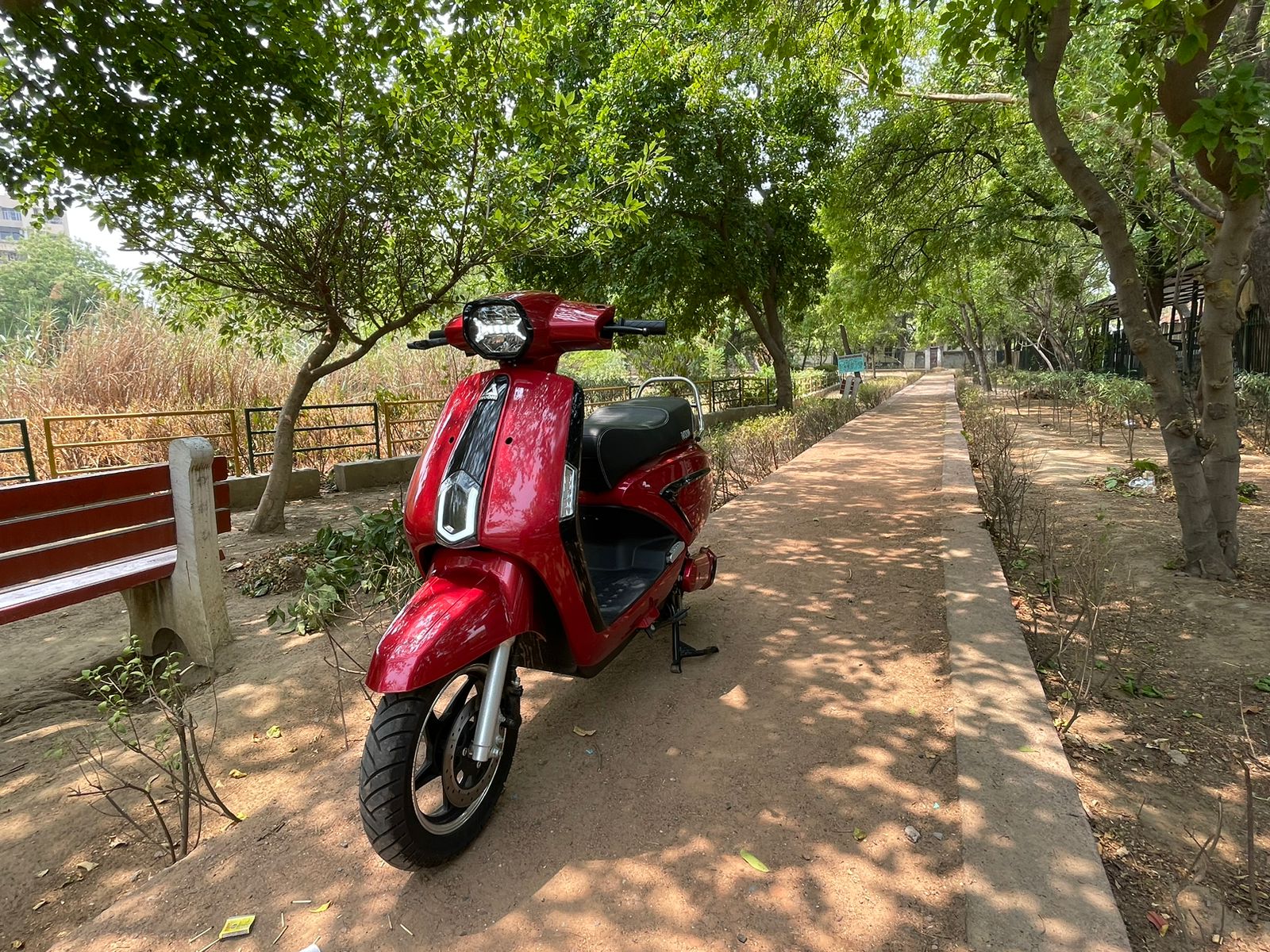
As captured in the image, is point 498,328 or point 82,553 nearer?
point 498,328

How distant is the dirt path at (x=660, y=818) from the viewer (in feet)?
5.69

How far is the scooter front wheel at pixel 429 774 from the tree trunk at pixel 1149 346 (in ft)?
13.5

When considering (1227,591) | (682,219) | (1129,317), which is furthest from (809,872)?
(682,219)

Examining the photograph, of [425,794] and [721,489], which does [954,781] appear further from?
[721,489]

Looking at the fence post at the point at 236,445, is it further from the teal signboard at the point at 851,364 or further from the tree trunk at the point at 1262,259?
the teal signboard at the point at 851,364

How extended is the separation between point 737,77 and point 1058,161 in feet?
27.3

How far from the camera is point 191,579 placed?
3.85m

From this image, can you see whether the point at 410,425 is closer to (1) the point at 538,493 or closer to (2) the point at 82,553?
(2) the point at 82,553

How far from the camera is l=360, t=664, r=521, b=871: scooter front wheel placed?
1744mm

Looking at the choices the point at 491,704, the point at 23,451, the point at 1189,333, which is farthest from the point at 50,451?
the point at 1189,333

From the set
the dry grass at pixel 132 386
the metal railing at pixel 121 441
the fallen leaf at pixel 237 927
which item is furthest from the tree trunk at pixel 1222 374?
the metal railing at pixel 121 441

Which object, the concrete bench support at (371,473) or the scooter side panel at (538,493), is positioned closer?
the scooter side panel at (538,493)

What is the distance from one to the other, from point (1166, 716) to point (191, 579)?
4.80m

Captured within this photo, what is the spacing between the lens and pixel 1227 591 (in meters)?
3.77
